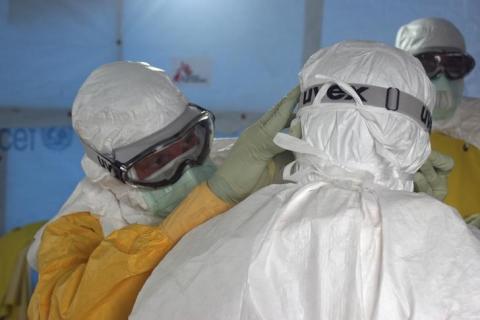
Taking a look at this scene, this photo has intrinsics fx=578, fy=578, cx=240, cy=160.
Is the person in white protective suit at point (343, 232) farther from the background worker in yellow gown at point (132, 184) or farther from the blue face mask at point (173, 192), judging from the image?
the blue face mask at point (173, 192)

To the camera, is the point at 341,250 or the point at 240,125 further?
the point at 240,125

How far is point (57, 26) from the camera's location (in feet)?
7.50

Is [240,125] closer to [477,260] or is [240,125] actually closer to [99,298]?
[99,298]

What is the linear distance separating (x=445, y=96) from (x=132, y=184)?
1.03m

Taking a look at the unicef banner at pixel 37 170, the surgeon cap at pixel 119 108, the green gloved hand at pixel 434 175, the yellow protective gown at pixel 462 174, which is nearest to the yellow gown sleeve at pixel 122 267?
the surgeon cap at pixel 119 108

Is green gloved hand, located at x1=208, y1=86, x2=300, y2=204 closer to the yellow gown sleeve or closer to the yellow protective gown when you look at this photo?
the yellow gown sleeve

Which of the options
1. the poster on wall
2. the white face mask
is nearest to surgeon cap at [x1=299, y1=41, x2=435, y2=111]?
the white face mask

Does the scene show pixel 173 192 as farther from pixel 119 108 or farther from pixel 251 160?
pixel 251 160

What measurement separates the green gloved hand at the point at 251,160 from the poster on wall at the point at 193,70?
1300 millimetres

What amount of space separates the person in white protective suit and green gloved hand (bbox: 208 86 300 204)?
0.11 metres

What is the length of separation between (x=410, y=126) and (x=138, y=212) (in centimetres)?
78

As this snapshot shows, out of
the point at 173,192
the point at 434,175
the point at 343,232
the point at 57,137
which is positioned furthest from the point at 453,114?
the point at 57,137

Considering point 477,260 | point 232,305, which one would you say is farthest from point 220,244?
point 477,260

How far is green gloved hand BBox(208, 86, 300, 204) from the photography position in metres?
1.05
